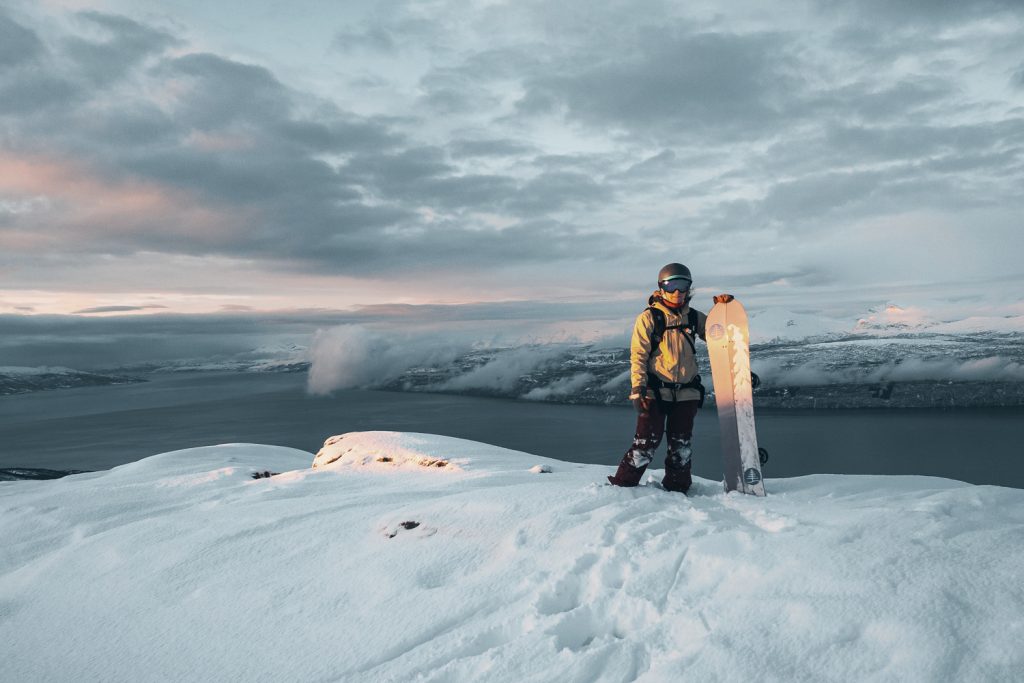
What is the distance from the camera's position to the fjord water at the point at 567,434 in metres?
95.6

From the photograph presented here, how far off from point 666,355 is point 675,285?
940 mm

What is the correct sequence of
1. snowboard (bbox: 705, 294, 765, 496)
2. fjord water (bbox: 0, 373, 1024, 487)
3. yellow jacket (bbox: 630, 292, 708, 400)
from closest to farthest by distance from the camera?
snowboard (bbox: 705, 294, 765, 496), yellow jacket (bbox: 630, 292, 708, 400), fjord water (bbox: 0, 373, 1024, 487)

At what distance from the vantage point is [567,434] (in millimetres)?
132500

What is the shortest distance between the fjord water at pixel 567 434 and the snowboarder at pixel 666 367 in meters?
88.6

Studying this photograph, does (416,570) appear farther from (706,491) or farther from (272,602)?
(706,491)

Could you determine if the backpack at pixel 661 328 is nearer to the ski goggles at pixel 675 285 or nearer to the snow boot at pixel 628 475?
the ski goggles at pixel 675 285

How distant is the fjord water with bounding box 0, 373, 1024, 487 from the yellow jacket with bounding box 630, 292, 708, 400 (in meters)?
88.6

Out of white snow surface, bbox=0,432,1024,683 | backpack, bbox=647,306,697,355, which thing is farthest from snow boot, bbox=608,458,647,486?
backpack, bbox=647,306,697,355

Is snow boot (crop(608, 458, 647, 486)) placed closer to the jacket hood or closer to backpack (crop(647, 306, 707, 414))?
backpack (crop(647, 306, 707, 414))

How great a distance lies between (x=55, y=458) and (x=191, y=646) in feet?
466

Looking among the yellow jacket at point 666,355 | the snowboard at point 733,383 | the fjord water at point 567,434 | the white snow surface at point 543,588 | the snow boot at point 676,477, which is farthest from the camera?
the fjord water at point 567,434

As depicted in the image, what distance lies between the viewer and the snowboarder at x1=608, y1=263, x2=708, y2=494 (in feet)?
22.6

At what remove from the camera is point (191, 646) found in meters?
4.49

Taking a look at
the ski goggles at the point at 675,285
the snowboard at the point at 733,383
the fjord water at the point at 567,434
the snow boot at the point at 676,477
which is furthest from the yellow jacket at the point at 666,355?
the fjord water at the point at 567,434
